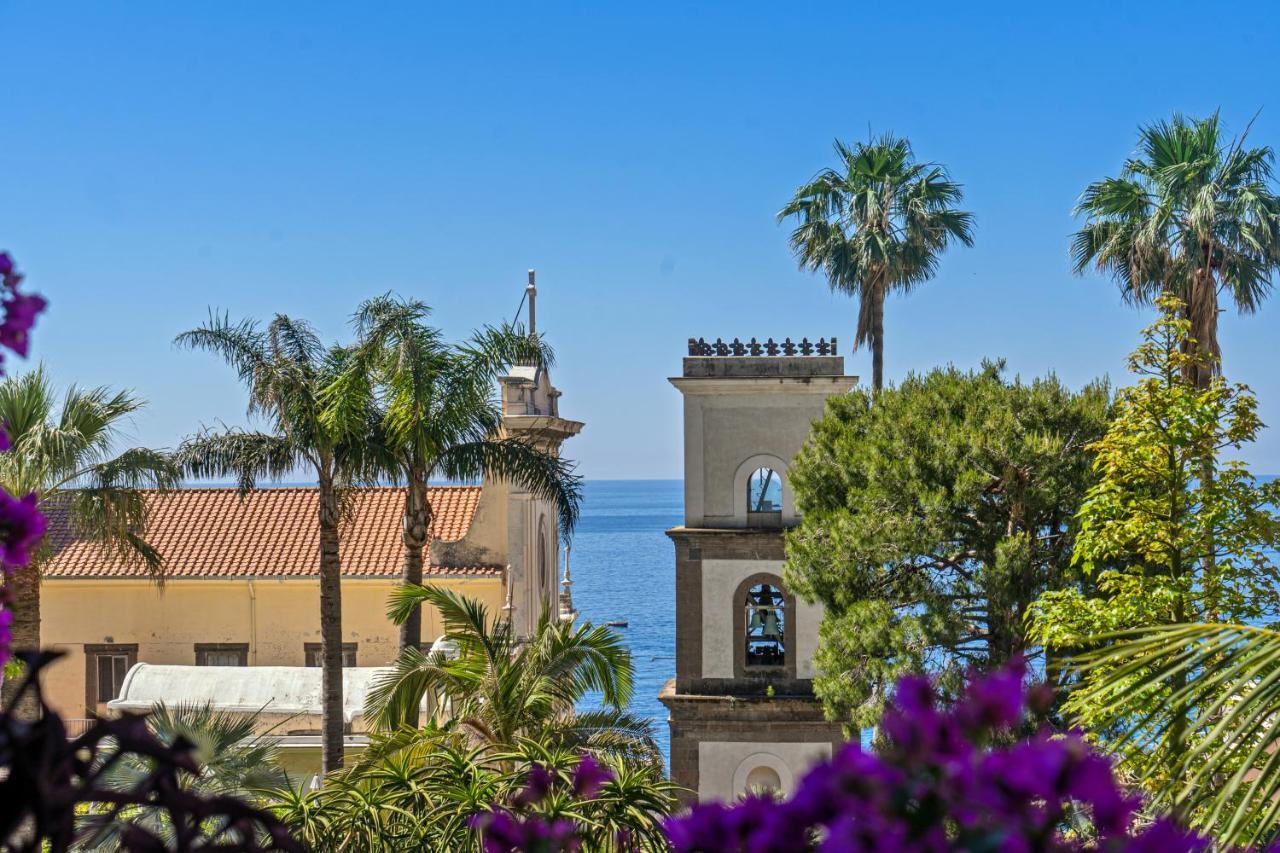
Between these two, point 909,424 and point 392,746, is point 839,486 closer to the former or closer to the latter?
point 909,424

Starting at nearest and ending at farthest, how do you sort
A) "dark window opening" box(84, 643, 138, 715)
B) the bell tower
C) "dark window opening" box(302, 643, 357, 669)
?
the bell tower → "dark window opening" box(302, 643, 357, 669) → "dark window opening" box(84, 643, 138, 715)

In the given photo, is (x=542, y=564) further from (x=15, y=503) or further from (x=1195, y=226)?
(x=15, y=503)

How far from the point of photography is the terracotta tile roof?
29.0 meters

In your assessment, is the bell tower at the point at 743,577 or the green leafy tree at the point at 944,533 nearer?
the green leafy tree at the point at 944,533

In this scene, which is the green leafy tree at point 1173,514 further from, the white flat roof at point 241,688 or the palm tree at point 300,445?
the white flat roof at point 241,688

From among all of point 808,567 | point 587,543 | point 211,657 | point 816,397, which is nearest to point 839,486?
point 808,567

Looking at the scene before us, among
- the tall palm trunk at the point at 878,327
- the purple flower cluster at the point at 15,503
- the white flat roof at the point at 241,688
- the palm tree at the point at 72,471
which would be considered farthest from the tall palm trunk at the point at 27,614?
the tall palm trunk at the point at 878,327

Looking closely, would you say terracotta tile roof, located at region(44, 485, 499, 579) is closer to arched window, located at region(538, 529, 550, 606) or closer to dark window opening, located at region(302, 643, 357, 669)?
arched window, located at region(538, 529, 550, 606)

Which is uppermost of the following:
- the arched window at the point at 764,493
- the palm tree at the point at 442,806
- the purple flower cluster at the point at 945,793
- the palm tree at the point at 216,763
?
the arched window at the point at 764,493

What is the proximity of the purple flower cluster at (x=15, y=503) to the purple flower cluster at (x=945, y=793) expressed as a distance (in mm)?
1583

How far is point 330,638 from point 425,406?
3415mm

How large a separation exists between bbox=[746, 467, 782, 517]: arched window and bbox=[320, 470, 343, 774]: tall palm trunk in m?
9.36

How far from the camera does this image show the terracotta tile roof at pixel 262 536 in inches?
1143

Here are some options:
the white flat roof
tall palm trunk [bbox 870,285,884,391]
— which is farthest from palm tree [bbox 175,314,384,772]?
tall palm trunk [bbox 870,285,884,391]
